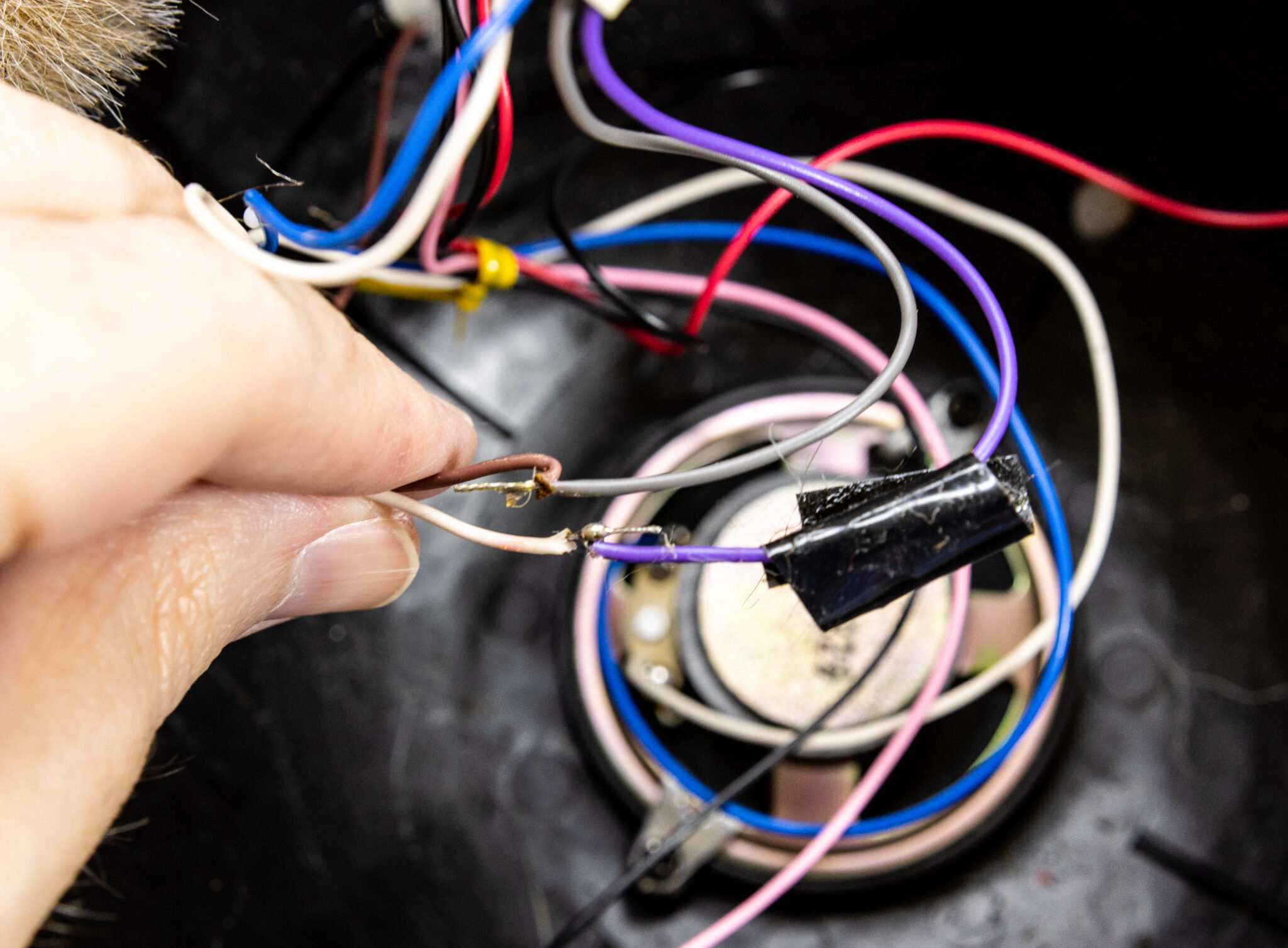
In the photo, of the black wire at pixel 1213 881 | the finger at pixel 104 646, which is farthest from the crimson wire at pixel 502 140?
the black wire at pixel 1213 881

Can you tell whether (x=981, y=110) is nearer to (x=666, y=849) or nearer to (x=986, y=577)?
(x=986, y=577)

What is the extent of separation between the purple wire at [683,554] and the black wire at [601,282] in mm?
260

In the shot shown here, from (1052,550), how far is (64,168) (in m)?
0.69

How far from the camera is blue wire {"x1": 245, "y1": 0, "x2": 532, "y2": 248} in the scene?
0.31 meters

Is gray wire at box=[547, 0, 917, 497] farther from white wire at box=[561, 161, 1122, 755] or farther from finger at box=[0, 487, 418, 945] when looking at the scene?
white wire at box=[561, 161, 1122, 755]

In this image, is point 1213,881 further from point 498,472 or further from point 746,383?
point 498,472

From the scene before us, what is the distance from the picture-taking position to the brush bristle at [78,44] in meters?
Result: 0.37

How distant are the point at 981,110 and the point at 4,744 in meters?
0.85

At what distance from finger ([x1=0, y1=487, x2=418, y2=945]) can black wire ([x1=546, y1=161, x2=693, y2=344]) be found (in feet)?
0.88

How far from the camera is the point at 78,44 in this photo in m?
0.38

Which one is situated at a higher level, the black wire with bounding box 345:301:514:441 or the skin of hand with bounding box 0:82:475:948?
the skin of hand with bounding box 0:82:475:948

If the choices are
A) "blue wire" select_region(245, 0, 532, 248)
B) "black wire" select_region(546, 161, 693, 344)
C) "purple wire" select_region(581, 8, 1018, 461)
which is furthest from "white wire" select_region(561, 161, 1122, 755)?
"blue wire" select_region(245, 0, 532, 248)

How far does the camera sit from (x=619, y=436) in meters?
0.73

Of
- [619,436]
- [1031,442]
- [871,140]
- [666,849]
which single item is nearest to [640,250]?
[619,436]
